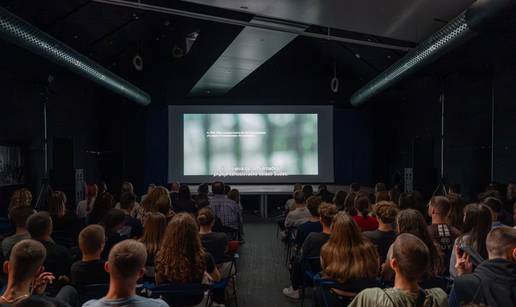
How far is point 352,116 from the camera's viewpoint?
1202cm

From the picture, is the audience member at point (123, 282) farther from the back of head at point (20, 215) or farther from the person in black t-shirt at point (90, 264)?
the back of head at point (20, 215)

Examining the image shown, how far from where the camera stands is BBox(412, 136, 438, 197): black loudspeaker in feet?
28.4

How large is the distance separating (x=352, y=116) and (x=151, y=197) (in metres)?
8.01

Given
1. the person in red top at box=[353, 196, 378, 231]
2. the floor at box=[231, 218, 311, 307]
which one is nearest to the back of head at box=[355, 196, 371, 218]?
the person in red top at box=[353, 196, 378, 231]

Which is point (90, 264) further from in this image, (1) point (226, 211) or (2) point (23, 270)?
(1) point (226, 211)

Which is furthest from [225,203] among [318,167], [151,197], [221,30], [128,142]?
[128,142]

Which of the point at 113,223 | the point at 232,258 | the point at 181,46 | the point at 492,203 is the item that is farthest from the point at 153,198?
the point at 181,46

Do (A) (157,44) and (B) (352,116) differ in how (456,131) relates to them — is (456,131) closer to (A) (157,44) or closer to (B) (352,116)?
(B) (352,116)

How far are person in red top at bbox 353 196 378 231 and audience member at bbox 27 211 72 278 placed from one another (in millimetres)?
3002

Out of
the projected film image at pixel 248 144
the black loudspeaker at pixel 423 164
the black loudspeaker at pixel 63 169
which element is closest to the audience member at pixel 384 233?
the black loudspeaker at pixel 423 164

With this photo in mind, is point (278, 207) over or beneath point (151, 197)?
beneath

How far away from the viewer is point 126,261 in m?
1.91

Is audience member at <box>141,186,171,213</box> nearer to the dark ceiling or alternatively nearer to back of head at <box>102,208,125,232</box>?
back of head at <box>102,208,125,232</box>

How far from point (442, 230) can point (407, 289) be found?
205cm
